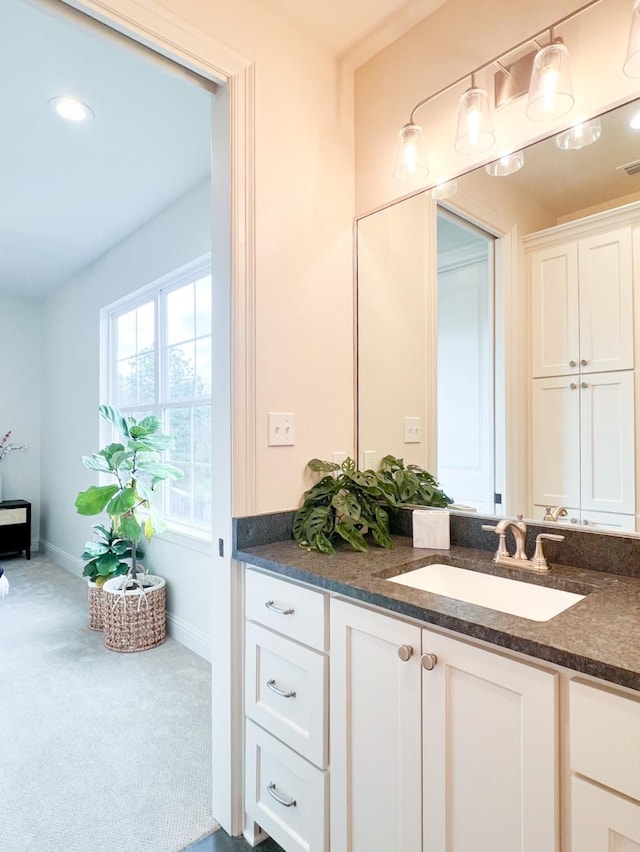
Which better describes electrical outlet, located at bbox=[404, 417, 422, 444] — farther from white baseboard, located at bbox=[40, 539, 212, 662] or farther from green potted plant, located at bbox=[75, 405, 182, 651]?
white baseboard, located at bbox=[40, 539, 212, 662]

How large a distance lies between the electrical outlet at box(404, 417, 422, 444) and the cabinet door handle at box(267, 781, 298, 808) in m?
1.19

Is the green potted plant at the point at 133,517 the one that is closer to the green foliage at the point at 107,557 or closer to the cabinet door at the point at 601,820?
the green foliage at the point at 107,557

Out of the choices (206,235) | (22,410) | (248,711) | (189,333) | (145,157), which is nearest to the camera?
(248,711)

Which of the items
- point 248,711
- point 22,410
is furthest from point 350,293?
point 22,410

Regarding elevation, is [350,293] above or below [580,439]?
above

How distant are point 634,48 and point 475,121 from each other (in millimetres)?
423

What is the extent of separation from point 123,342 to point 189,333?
1.07 m

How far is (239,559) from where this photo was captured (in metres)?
1.51

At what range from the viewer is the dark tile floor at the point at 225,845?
1.47m

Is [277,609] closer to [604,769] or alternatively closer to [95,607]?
[604,769]

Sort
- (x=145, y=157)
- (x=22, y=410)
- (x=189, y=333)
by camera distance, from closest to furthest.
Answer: (x=145, y=157) < (x=189, y=333) < (x=22, y=410)

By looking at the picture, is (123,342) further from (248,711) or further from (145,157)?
(248,711)

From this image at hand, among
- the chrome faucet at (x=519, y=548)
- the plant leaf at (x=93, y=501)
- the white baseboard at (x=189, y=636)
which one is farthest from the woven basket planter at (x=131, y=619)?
the chrome faucet at (x=519, y=548)

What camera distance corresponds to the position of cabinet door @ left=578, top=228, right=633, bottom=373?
1.26 metres
